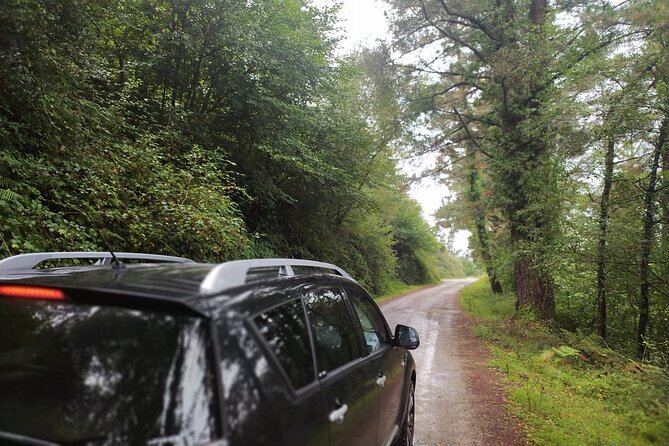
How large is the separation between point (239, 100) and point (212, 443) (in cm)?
1161

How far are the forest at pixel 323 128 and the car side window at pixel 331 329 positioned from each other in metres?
3.69

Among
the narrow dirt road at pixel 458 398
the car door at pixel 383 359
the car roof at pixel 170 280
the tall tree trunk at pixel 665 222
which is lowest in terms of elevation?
the narrow dirt road at pixel 458 398

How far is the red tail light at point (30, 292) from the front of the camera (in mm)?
1825

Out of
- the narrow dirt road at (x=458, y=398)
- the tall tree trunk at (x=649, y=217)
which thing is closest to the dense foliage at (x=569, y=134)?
the tall tree trunk at (x=649, y=217)

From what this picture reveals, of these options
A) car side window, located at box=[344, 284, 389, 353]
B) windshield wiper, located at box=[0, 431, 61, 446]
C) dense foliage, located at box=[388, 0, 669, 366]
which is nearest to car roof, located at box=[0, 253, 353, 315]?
windshield wiper, located at box=[0, 431, 61, 446]

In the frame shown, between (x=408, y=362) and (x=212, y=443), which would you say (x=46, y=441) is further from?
(x=408, y=362)

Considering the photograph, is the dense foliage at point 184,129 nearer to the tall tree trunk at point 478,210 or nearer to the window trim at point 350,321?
the window trim at point 350,321

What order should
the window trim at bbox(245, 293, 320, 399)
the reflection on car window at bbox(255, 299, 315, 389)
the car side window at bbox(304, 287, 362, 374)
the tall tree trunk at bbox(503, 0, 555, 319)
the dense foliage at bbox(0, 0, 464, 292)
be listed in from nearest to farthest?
the window trim at bbox(245, 293, 320, 399)
the reflection on car window at bbox(255, 299, 315, 389)
the car side window at bbox(304, 287, 362, 374)
the dense foliage at bbox(0, 0, 464, 292)
the tall tree trunk at bbox(503, 0, 555, 319)

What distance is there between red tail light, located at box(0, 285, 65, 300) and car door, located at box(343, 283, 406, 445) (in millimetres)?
1977

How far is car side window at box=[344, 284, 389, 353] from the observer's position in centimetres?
338

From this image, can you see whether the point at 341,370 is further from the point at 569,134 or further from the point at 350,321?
the point at 569,134

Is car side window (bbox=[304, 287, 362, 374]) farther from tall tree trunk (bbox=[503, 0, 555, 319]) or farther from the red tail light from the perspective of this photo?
tall tree trunk (bbox=[503, 0, 555, 319])

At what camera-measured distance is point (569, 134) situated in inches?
392

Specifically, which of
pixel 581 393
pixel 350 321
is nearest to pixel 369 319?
pixel 350 321
